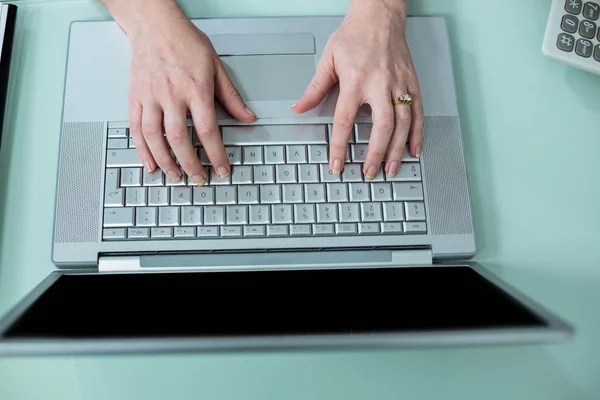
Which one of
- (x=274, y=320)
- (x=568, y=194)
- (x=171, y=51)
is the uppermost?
(x=171, y=51)

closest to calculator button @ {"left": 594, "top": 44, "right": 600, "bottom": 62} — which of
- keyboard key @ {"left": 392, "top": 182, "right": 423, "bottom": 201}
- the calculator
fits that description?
the calculator

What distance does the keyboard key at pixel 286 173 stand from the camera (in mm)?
519

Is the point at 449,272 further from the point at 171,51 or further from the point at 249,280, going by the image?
the point at 171,51

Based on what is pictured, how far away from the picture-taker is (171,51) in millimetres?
548

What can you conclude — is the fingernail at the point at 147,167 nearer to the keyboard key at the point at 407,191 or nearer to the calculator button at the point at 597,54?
the keyboard key at the point at 407,191

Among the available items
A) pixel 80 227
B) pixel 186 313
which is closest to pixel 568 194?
pixel 186 313

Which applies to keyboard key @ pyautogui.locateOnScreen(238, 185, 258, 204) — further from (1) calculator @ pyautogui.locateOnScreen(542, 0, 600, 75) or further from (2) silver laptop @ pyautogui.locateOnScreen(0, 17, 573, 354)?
(1) calculator @ pyautogui.locateOnScreen(542, 0, 600, 75)

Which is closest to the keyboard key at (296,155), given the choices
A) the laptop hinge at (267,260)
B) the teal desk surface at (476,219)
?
the laptop hinge at (267,260)

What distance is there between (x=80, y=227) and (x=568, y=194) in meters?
0.58

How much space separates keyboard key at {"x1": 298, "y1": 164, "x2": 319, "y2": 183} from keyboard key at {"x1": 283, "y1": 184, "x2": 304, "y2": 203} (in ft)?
0.03

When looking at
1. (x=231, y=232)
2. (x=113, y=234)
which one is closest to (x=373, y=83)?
(x=231, y=232)

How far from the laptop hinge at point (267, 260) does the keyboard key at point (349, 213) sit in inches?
1.5

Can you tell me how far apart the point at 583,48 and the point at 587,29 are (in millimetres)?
28

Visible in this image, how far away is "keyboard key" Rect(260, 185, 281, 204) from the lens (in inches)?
20.2
